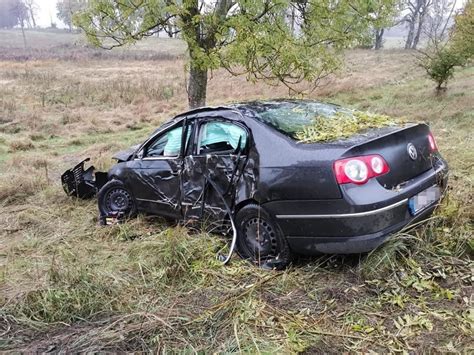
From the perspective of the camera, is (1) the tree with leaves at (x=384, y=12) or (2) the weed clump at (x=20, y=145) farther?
(2) the weed clump at (x=20, y=145)

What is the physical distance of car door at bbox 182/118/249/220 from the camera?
13.5ft

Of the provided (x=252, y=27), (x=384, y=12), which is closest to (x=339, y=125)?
(x=252, y=27)

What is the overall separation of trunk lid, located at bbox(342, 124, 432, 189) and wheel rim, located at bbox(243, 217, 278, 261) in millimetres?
943

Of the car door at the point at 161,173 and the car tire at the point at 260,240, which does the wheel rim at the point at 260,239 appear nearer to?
the car tire at the point at 260,240

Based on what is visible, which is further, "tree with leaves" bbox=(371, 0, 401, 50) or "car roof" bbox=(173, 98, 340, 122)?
"tree with leaves" bbox=(371, 0, 401, 50)

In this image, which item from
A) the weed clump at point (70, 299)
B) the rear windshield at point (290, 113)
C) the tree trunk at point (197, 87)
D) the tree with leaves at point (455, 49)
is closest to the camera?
the weed clump at point (70, 299)

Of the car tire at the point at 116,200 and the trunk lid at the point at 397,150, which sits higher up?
the trunk lid at the point at 397,150

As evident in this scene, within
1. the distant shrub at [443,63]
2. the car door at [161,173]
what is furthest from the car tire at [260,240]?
the distant shrub at [443,63]

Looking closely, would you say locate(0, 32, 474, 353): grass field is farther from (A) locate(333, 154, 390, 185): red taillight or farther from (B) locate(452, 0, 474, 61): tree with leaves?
(B) locate(452, 0, 474, 61): tree with leaves

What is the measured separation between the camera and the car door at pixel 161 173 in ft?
15.6

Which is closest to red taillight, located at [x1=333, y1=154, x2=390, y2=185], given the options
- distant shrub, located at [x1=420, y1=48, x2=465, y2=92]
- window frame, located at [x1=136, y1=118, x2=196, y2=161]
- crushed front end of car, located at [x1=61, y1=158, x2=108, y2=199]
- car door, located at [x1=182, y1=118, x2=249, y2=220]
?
car door, located at [x1=182, y1=118, x2=249, y2=220]

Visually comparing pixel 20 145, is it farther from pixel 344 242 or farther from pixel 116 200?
pixel 344 242

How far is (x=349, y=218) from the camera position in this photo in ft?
10.9

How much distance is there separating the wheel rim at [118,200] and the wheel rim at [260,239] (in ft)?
6.77
